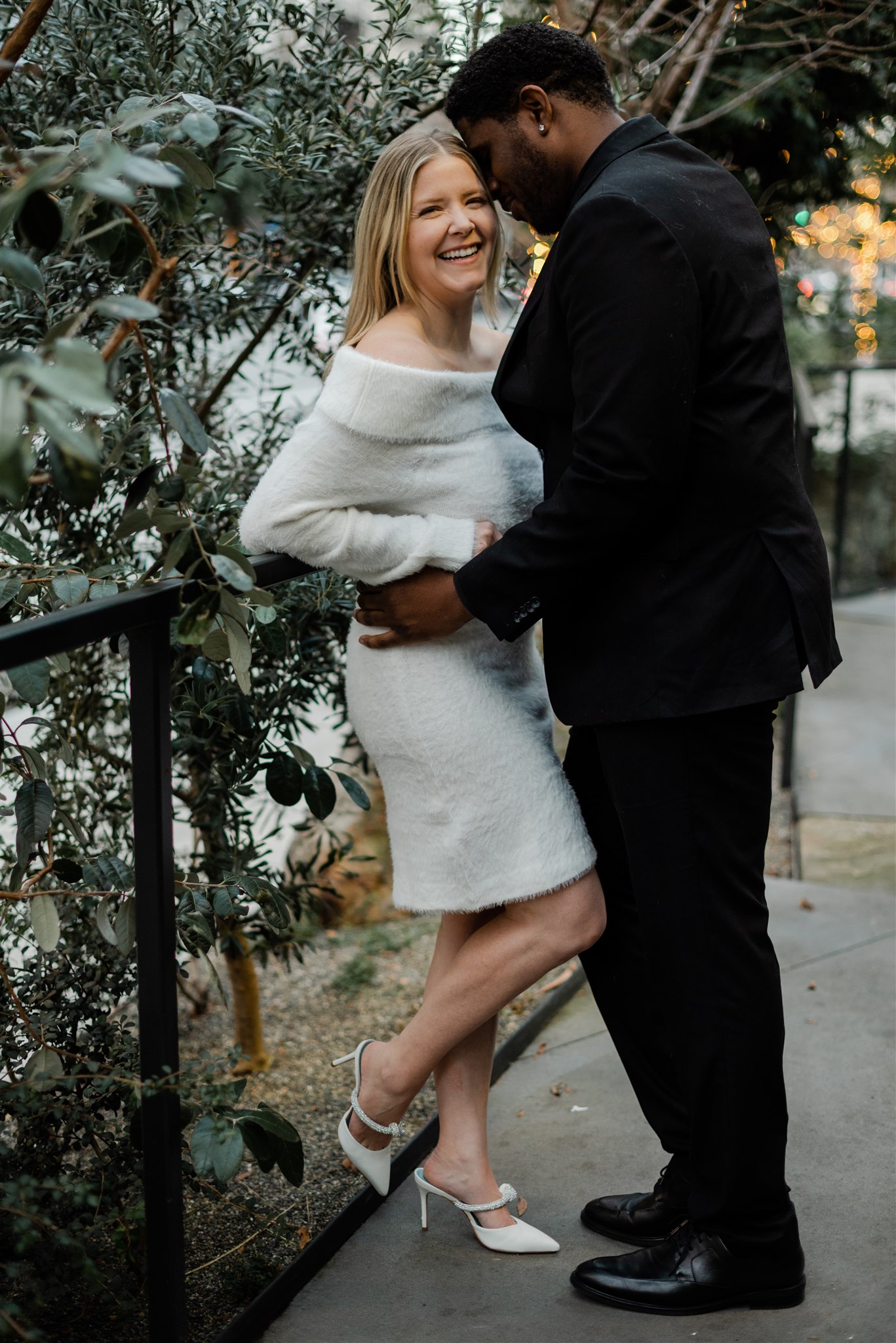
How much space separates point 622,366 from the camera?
1688mm

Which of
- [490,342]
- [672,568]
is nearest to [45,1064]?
[672,568]

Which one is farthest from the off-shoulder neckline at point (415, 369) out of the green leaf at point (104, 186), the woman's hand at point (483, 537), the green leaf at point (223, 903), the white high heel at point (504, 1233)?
the white high heel at point (504, 1233)

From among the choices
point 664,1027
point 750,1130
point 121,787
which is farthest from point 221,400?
point 750,1130

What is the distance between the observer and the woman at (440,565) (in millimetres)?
1965

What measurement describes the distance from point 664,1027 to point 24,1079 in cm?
99

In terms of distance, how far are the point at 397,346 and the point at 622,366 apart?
466 mm

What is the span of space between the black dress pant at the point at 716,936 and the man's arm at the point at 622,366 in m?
0.32

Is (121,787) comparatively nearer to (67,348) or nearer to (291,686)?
(291,686)

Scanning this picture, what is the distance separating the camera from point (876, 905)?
3588 mm

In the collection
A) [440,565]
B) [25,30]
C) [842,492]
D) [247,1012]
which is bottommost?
[842,492]

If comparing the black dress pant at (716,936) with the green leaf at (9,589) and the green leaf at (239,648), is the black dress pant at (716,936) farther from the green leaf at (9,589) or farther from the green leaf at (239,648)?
the green leaf at (9,589)

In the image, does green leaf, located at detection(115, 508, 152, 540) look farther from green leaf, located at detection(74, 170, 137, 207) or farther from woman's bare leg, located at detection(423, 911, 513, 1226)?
woman's bare leg, located at detection(423, 911, 513, 1226)

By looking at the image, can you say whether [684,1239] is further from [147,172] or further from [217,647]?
[147,172]

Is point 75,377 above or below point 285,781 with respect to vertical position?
above
